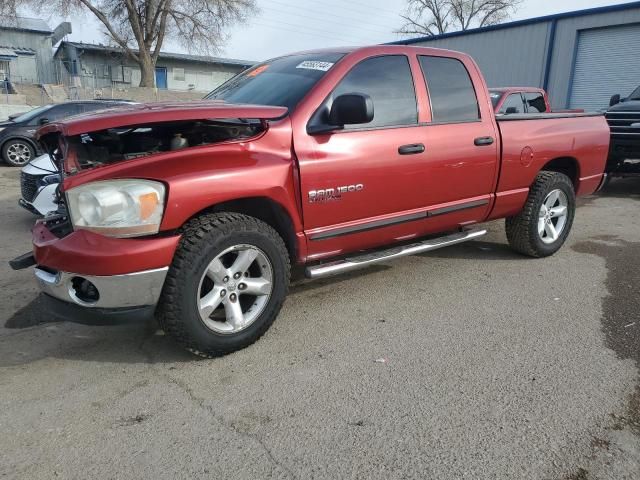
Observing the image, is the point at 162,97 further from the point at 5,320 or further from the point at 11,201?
the point at 5,320

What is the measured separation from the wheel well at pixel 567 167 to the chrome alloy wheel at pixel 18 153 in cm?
1122

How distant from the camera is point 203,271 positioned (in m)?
2.78

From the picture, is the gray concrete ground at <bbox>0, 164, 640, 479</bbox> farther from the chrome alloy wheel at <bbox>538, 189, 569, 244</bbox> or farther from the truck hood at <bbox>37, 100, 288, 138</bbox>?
the truck hood at <bbox>37, 100, 288, 138</bbox>

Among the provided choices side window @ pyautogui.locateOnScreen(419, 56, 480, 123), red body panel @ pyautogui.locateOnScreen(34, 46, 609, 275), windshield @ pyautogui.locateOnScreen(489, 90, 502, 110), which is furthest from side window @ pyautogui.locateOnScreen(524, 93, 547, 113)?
side window @ pyautogui.locateOnScreen(419, 56, 480, 123)

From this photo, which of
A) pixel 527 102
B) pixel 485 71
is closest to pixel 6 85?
pixel 485 71

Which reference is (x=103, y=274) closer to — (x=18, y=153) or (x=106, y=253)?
(x=106, y=253)

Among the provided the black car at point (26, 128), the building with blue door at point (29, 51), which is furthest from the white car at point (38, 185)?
the building with blue door at point (29, 51)

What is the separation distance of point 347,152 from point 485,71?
1822 centimetres

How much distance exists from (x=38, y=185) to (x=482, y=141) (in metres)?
4.86

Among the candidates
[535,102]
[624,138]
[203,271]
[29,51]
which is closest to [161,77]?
[29,51]

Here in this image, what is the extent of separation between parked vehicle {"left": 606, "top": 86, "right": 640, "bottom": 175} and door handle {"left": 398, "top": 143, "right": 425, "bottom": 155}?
21.7ft

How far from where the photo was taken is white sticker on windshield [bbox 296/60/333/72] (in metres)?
3.51

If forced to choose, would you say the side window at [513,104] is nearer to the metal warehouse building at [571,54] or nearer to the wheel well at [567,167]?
the wheel well at [567,167]

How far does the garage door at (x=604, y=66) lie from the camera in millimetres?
15148
